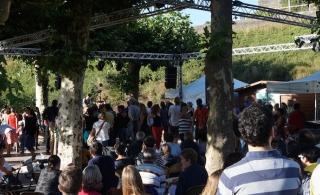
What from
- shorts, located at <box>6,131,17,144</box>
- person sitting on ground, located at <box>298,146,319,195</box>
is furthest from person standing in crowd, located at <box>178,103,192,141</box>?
person sitting on ground, located at <box>298,146,319,195</box>

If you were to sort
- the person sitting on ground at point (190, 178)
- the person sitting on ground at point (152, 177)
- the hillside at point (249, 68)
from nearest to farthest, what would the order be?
1. the person sitting on ground at point (190, 178)
2. the person sitting on ground at point (152, 177)
3. the hillside at point (249, 68)

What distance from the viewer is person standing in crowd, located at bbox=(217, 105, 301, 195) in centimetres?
357

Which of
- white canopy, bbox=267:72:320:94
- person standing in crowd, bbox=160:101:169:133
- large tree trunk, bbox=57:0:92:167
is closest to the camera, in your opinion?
large tree trunk, bbox=57:0:92:167

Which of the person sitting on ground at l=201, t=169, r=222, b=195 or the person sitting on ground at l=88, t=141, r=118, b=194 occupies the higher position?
the person sitting on ground at l=201, t=169, r=222, b=195

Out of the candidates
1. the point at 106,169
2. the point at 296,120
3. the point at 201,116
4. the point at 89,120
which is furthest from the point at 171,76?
the point at 106,169

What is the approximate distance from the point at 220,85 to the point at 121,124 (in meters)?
8.59

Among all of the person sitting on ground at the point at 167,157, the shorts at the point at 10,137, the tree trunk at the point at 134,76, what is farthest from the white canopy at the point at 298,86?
the person sitting on ground at the point at 167,157

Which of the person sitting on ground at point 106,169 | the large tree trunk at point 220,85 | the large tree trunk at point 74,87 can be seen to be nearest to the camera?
the person sitting on ground at point 106,169

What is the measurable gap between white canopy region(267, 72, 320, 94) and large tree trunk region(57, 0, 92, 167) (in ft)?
36.3

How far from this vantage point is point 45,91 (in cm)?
2655

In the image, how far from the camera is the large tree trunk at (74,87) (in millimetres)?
10289

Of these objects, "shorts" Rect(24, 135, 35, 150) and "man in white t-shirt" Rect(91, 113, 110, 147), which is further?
"shorts" Rect(24, 135, 35, 150)

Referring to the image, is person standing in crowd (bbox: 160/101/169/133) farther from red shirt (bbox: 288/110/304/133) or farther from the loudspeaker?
red shirt (bbox: 288/110/304/133)

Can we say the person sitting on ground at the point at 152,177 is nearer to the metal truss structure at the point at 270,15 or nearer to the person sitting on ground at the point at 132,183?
the person sitting on ground at the point at 132,183
